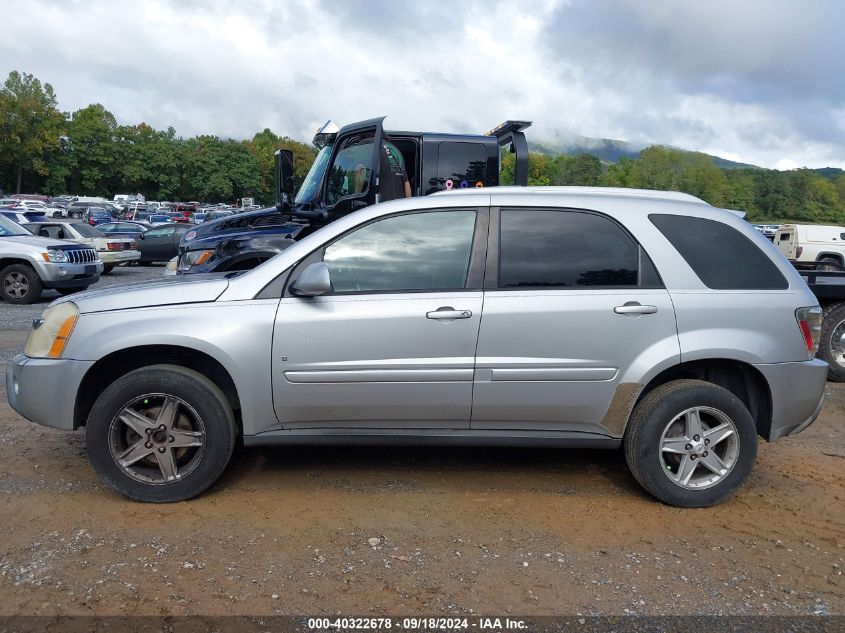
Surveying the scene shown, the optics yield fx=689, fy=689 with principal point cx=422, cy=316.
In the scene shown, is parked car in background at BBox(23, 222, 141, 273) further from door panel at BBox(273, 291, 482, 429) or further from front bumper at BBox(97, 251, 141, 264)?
door panel at BBox(273, 291, 482, 429)

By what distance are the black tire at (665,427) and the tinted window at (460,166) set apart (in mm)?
4962

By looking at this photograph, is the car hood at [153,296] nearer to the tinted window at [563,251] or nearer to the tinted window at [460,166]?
the tinted window at [563,251]

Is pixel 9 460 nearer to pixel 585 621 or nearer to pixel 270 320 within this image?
pixel 270 320

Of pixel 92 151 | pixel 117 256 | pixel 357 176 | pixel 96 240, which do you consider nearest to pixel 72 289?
pixel 96 240

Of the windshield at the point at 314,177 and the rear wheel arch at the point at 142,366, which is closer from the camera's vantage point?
the rear wheel arch at the point at 142,366

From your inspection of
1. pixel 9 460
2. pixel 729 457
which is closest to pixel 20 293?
pixel 9 460

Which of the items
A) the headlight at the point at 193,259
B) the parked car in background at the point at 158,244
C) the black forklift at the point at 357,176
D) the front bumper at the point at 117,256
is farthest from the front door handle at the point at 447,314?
the parked car in background at the point at 158,244

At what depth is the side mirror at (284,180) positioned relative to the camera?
27.4ft

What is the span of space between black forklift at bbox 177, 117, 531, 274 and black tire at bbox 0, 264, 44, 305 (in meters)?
5.71

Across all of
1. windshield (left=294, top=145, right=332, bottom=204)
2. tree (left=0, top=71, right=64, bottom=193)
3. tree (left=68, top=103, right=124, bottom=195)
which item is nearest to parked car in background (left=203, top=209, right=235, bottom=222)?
windshield (left=294, top=145, right=332, bottom=204)

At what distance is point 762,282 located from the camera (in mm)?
3986

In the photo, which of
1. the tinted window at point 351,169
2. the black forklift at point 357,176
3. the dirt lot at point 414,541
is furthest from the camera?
the tinted window at point 351,169

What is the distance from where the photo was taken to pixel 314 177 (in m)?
8.40

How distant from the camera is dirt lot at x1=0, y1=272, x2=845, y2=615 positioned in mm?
2979
